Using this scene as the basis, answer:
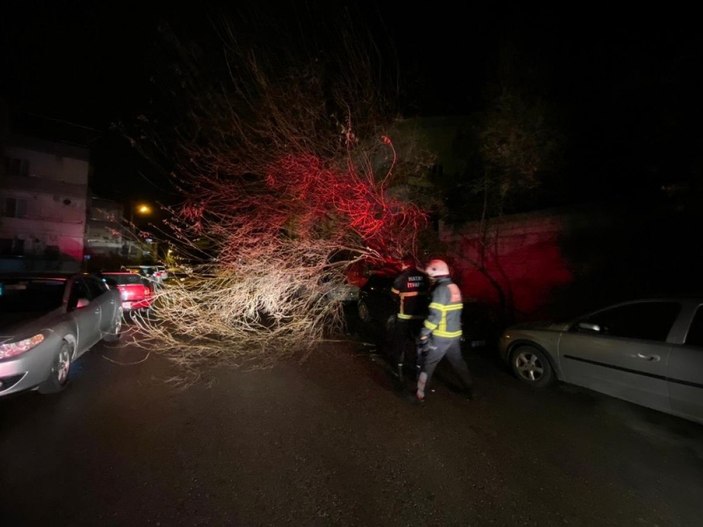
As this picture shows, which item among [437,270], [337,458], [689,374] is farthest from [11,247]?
[689,374]

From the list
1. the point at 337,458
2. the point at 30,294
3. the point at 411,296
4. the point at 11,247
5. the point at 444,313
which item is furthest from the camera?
the point at 11,247

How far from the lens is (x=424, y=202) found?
37.8 feet

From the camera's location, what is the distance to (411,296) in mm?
5996

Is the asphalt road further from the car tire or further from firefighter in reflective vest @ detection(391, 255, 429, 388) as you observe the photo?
the car tire

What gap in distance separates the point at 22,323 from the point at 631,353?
6.90 metres

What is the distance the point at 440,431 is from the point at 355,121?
23.0ft

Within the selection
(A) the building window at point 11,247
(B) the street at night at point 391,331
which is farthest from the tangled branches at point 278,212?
(A) the building window at point 11,247

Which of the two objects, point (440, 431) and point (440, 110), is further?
point (440, 110)

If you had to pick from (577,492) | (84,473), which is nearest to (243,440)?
(84,473)

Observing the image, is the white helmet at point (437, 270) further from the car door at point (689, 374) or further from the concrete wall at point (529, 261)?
the concrete wall at point (529, 261)

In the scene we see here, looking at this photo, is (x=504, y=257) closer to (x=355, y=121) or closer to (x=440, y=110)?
(x=355, y=121)

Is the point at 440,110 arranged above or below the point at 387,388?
above

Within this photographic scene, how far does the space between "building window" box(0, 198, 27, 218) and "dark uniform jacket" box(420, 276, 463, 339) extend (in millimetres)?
33722

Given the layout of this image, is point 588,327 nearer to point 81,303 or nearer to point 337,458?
point 337,458
